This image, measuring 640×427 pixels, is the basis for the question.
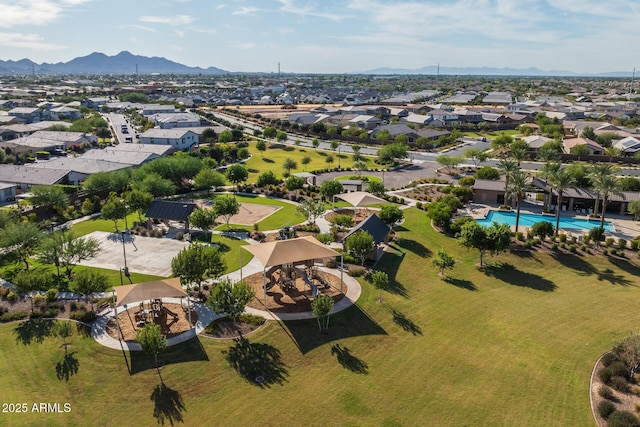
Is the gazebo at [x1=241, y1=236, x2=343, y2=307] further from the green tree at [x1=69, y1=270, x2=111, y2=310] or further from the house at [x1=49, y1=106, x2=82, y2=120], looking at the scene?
the house at [x1=49, y1=106, x2=82, y2=120]

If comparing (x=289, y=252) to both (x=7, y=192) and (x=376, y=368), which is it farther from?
(x=7, y=192)

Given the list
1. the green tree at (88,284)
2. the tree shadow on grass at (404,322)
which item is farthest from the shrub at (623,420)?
the green tree at (88,284)

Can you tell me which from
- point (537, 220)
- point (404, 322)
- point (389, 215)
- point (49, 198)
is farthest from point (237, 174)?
point (537, 220)

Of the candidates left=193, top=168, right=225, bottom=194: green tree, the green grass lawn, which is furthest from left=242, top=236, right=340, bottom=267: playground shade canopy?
left=193, top=168, right=225, bottom=194: green tree

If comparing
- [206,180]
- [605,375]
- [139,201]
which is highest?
[206,180]

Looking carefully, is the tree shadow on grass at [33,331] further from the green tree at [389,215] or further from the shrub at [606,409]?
the shrub at [606,409]
